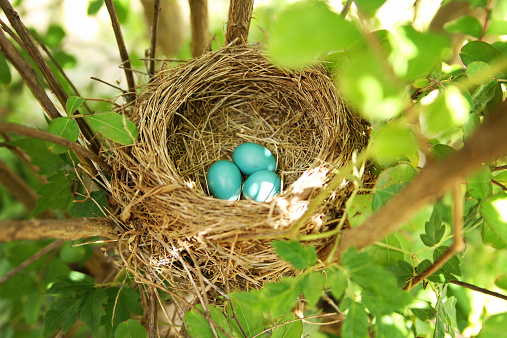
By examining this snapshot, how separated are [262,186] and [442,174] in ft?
2.78

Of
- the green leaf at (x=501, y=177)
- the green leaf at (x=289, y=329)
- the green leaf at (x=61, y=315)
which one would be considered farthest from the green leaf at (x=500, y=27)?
the green leaf at (x=61, y=315)

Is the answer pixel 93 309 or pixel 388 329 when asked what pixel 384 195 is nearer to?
pixel 388 329

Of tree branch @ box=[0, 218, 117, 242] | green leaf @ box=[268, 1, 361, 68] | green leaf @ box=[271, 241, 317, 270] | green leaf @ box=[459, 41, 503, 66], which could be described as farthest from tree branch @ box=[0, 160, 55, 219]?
green leaf @ box=[459, 41, 503, 66]

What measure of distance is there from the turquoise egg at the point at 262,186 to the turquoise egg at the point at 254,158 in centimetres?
7

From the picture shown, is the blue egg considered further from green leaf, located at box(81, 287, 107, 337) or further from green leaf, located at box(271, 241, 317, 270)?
green leaf, located at box(271, 241, 317, 270)

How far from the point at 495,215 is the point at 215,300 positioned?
0.66m

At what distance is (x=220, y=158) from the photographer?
147cm

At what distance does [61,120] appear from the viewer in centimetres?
75

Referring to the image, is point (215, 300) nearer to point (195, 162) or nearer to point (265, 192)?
point (265, 192)

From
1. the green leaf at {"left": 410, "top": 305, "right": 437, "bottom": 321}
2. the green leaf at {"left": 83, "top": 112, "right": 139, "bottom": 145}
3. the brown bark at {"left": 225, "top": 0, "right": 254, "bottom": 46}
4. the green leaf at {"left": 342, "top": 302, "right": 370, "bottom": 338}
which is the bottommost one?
the green leaf at {"left": 410, "top": 305, "right": 437, "bottom": 321}

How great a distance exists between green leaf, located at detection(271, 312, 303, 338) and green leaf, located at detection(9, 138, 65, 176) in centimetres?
75

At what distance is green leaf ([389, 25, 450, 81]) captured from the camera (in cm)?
35

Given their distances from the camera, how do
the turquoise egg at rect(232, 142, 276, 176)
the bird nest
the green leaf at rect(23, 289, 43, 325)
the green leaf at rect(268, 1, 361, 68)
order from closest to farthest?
the green leaf at rect(268, 1, 361, 68) < the bird nest < the green leaf at rect(23, 289, 43, 325) < the turquoise egg at rect(232, 142, 276, 176)

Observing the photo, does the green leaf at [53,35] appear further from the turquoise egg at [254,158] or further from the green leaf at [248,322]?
the green leaf at [248,322]
